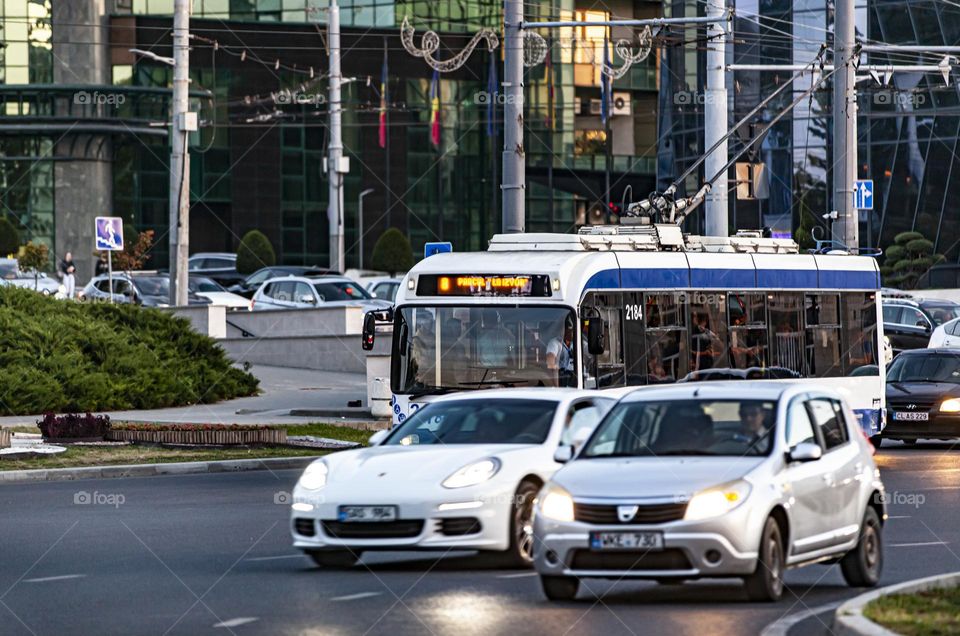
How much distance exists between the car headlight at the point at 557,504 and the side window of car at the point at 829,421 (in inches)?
81.6

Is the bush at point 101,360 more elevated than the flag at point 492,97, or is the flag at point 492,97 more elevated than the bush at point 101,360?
the flag at point 492,97

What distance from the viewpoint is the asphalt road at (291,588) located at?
1132 cm

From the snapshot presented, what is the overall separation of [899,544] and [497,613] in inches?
211

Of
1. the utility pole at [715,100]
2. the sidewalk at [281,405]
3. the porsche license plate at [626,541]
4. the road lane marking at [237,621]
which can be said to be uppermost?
the utility pole at [715,100]

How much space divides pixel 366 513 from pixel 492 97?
210 feet

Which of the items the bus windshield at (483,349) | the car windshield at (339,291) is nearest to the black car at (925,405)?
the bus windshield at (483,349)

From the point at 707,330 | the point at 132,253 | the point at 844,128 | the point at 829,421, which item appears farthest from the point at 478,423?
the point at 132,253

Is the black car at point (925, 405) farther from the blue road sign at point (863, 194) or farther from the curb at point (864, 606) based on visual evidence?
the curb at point (864, 606)

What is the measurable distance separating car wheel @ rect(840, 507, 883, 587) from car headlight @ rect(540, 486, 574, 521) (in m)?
2.29

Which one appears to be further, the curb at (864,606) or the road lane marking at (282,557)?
the road lane marking at (282,557)

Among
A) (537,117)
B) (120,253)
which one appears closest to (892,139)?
(537,117)

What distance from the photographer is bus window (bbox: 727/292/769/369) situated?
24156 millimetres

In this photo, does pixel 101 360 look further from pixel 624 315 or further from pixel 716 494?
pixel 716 494

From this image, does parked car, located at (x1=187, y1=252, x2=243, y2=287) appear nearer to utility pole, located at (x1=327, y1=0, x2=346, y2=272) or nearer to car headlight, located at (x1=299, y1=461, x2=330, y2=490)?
utility pole, located at (x1=327, y1=0, x2=346, y2=272)
